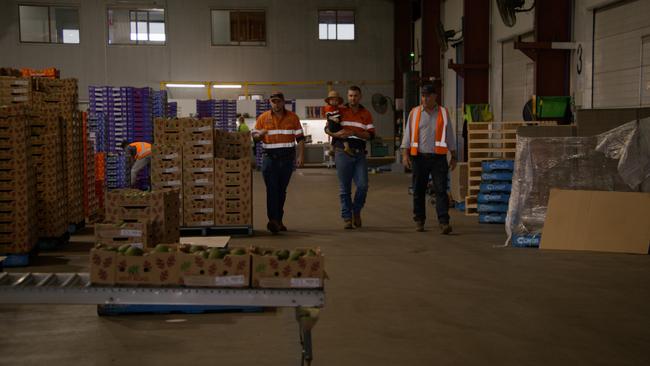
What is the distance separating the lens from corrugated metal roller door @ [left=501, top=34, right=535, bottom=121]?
1620cm

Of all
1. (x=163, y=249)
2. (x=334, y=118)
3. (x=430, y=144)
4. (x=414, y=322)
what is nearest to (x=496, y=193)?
(x=430, y=144)

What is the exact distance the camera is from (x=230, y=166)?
923 cm

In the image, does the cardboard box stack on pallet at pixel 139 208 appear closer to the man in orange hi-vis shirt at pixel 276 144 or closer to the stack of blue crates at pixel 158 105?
the man in orange hi-vis shirt at pixel 276 144

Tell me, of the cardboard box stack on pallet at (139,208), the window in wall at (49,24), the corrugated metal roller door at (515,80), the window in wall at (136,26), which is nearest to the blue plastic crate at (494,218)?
the cardboard box stack on pallet at (139,208)

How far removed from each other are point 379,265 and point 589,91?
7.40 meters

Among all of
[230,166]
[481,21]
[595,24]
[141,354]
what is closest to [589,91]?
[595,24]

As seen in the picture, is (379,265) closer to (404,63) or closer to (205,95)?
(404,63)

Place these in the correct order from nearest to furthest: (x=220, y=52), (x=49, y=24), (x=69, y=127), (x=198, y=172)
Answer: (x=198, y=172), (x=69, y=127), (x=49, y=24), (x=220, y=52)

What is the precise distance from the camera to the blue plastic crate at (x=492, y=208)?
10438 mm

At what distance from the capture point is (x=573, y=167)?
8438 mm

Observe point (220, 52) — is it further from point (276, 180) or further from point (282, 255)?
point (282, 255)

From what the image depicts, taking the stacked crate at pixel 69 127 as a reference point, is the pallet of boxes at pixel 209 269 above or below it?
below

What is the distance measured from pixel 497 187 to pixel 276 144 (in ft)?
10.9

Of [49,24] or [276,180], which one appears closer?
[276,180]
